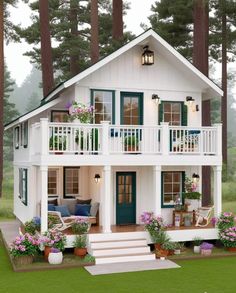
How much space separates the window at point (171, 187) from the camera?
62.7ft

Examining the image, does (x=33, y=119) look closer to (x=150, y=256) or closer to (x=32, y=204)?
(x=32, y=204)

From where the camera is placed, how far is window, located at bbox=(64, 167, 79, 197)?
63.6 feet

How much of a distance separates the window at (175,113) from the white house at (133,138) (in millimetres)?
43

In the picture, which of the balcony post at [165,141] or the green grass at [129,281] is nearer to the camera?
the green grass at [129,281]

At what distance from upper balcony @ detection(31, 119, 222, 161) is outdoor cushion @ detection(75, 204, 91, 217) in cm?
269

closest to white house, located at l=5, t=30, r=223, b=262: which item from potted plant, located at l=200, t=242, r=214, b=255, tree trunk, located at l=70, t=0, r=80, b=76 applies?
potted plant, located at l=200, t=242, r=214, b=255

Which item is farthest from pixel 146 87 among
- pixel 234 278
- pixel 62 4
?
pixel 62 4

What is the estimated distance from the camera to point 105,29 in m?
34.9

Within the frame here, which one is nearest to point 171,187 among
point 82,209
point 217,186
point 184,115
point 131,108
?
point 217,186

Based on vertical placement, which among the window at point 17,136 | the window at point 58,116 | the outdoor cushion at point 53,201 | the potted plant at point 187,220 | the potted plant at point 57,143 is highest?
the window at point 58,116

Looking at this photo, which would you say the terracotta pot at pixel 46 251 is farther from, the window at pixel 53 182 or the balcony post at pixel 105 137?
the window at pixel 53 182

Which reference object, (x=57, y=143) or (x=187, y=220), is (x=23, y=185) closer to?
(x=57, y=143)

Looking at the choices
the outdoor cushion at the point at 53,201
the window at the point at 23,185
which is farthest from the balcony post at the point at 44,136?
the window at the point at 23,185

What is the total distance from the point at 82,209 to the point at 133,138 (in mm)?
3794
